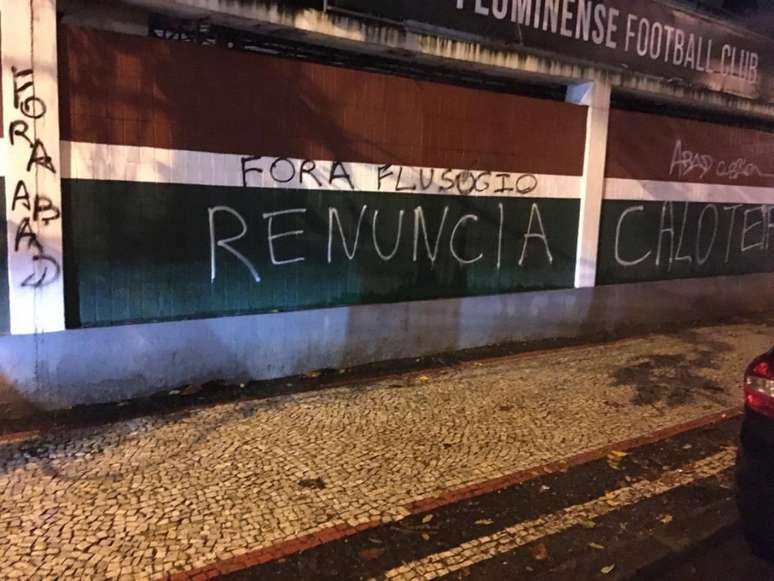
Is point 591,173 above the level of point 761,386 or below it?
above

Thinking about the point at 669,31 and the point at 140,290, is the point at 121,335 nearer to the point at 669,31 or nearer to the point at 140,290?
the point at 140,290

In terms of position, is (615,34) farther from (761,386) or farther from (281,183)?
(761,386)

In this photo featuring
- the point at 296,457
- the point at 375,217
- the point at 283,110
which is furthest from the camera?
the point at 375,217

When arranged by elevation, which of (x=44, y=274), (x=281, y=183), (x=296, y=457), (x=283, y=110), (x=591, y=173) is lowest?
(x=296, y=457)

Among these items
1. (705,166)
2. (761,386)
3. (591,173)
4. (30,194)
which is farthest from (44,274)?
(705,166)

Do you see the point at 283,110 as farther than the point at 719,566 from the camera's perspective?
Yes

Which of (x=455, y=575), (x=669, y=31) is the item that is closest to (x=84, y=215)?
(x=455, y=575)

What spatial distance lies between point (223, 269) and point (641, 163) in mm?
5834

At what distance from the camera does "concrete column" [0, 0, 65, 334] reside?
470cm

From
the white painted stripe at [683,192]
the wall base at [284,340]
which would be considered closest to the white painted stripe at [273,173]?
the wall base at [284,340]

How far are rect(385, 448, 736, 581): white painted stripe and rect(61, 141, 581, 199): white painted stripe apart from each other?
11.7 ft

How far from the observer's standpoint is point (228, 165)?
224 inches

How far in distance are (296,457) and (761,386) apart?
9.23ft

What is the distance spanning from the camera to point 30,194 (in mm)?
4871
